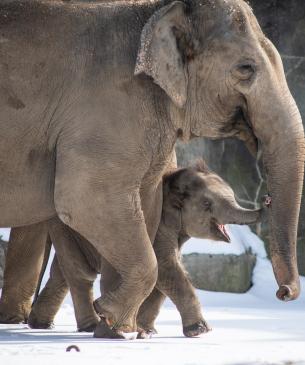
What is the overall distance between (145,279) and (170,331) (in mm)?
1235

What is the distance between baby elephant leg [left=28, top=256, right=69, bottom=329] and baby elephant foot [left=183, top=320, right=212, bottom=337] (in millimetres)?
990

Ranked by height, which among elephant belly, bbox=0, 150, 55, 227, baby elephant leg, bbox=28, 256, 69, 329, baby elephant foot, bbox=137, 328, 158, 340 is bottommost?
baby elephant leg, bbox=28, 256, 69, 329

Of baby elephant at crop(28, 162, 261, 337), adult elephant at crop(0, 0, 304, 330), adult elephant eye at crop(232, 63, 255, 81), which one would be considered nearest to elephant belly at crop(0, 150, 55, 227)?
adult elephant at crop(0, 0, 304, 330)

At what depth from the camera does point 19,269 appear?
855cm

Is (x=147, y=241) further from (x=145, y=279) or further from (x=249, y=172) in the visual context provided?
(x=249, y=172)

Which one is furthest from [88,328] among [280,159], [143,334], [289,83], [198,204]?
[289,83]

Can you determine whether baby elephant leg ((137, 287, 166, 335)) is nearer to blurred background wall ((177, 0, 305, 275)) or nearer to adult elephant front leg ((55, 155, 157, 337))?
adult elephant front leg ((55, 155, 157, 337))

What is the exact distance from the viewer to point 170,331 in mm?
8102

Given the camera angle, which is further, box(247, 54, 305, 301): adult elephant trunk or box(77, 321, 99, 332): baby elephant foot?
box(77, 321, 99, 332): baby elephant foot

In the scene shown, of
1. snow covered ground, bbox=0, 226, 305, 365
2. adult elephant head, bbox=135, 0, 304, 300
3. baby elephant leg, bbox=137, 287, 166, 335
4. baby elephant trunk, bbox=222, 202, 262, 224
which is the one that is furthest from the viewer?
baby elephant trunk, bbox=222, 202, 262, 224

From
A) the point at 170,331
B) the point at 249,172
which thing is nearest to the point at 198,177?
the point at 170,331

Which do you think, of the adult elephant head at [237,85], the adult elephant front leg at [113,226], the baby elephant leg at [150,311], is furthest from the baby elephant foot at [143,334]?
the adult elephant head at [237,85]

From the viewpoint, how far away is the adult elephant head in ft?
22.7

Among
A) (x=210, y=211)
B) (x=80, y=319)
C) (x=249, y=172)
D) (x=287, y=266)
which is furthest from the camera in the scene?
(x=249, y=172)
